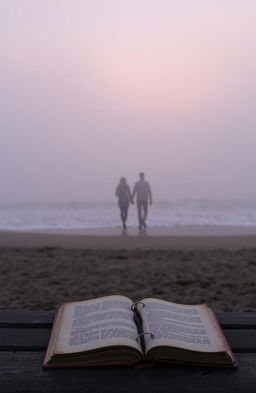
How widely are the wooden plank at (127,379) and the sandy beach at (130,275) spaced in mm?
3998

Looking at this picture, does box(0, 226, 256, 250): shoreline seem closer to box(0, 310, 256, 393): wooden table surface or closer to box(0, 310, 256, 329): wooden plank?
box(0, 310, 256, 329): wooden plank

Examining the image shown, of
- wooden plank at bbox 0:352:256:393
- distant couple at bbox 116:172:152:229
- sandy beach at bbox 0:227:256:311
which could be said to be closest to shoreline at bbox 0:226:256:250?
sandy beach at bbox 0:227:256:311

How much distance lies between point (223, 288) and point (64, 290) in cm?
201

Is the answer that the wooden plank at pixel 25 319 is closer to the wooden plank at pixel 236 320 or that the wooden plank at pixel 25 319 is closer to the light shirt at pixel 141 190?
the wooden plank at pixel 236 320

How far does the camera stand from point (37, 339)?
2203 mm

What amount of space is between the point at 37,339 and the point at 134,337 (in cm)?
47

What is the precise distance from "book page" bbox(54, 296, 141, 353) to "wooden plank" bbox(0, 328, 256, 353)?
0.11 meters

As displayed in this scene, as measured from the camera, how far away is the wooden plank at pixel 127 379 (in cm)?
172

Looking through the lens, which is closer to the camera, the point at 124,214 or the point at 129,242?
the point at 129,242

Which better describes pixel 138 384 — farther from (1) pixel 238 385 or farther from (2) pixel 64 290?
(2) pixel 64 290

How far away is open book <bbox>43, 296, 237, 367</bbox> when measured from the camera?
186 centimetres

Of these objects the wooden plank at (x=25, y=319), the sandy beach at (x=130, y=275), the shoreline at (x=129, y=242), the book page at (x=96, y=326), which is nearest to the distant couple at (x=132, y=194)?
the shoreline at (x=129, y=242)

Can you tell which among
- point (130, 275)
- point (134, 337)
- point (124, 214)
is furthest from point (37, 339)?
point (124, 214)

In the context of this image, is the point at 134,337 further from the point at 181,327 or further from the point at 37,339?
the point at 37,339
